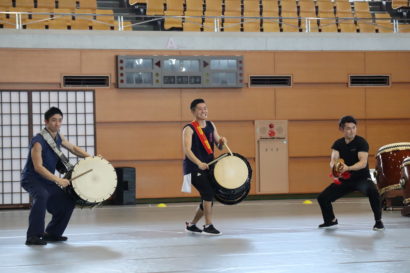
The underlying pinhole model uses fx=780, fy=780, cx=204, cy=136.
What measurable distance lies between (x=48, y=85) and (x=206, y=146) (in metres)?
6.51

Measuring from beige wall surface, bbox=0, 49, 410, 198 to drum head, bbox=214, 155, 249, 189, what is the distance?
6352 millimetres

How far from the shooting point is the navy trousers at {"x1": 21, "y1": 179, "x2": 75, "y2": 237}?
755cm

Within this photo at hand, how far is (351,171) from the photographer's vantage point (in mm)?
8734

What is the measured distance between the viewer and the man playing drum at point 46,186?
7535 mm

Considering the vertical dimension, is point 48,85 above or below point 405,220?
above

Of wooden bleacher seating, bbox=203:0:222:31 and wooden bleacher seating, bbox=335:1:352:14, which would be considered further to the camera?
wooden bleacher seating, bbox=335:1:352:14

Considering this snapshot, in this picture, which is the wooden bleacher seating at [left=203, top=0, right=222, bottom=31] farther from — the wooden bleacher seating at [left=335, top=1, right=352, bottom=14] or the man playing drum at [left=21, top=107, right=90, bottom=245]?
the man playing drum at [left=21, top=107, right=90, bottom=245]

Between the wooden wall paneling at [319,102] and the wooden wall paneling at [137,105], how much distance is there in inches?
82.0

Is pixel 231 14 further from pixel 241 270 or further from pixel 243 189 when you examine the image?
pixel 241 270

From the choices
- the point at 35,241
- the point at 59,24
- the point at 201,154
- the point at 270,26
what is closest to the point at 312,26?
the point at 270,26

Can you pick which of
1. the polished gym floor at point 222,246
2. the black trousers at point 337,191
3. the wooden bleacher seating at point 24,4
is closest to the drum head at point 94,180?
the polished gym floor at point 222,246

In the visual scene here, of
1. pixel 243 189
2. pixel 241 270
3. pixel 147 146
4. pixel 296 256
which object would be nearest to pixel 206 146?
pixel 243 189

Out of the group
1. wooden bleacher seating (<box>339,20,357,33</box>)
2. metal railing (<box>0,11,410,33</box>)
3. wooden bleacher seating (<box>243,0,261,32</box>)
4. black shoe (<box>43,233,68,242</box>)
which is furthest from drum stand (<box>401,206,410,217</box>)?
wooden bleacher seating (<box>339,20,357,33</box>)

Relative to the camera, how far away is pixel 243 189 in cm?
836
